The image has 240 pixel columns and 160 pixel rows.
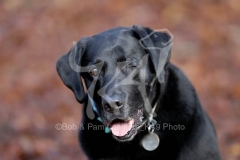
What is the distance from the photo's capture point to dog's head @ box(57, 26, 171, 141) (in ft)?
12.7

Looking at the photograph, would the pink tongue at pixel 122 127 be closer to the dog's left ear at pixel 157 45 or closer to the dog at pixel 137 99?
the dog at pixel 137 99

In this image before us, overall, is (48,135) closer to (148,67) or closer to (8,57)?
(8,57)

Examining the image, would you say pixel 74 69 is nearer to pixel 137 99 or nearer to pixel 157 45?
pixel 137 99

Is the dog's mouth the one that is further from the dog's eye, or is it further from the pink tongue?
the dog's eye

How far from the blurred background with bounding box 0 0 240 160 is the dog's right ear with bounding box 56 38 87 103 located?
8.28 ft

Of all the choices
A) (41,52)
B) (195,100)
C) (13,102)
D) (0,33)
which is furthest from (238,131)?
(0,33)

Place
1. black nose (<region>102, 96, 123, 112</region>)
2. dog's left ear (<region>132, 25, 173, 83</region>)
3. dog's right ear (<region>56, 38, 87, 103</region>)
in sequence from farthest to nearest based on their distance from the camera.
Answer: dog's right ear (<region>56, 38, 87, 103</region>) → dog's left ear (<region>132, 25, 173, 83</region>) → black nose (<region>102, 96, 123, 112</region>)

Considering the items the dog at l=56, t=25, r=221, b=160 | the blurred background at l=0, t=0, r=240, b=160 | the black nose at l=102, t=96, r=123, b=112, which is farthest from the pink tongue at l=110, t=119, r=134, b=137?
the blurred background at l=0, t=0, r=240, b=160

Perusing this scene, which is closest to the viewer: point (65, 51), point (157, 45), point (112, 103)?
point (112, 103)

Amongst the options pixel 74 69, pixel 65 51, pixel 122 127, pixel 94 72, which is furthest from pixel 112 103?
pixel 65 51

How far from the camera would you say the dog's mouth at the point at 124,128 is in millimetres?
3893

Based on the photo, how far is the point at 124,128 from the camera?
155 inches

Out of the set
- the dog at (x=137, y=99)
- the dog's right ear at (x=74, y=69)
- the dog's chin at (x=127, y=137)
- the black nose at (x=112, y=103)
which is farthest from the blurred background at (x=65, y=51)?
the black nose at (x=112, y=103)

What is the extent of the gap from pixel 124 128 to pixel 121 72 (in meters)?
0.43
